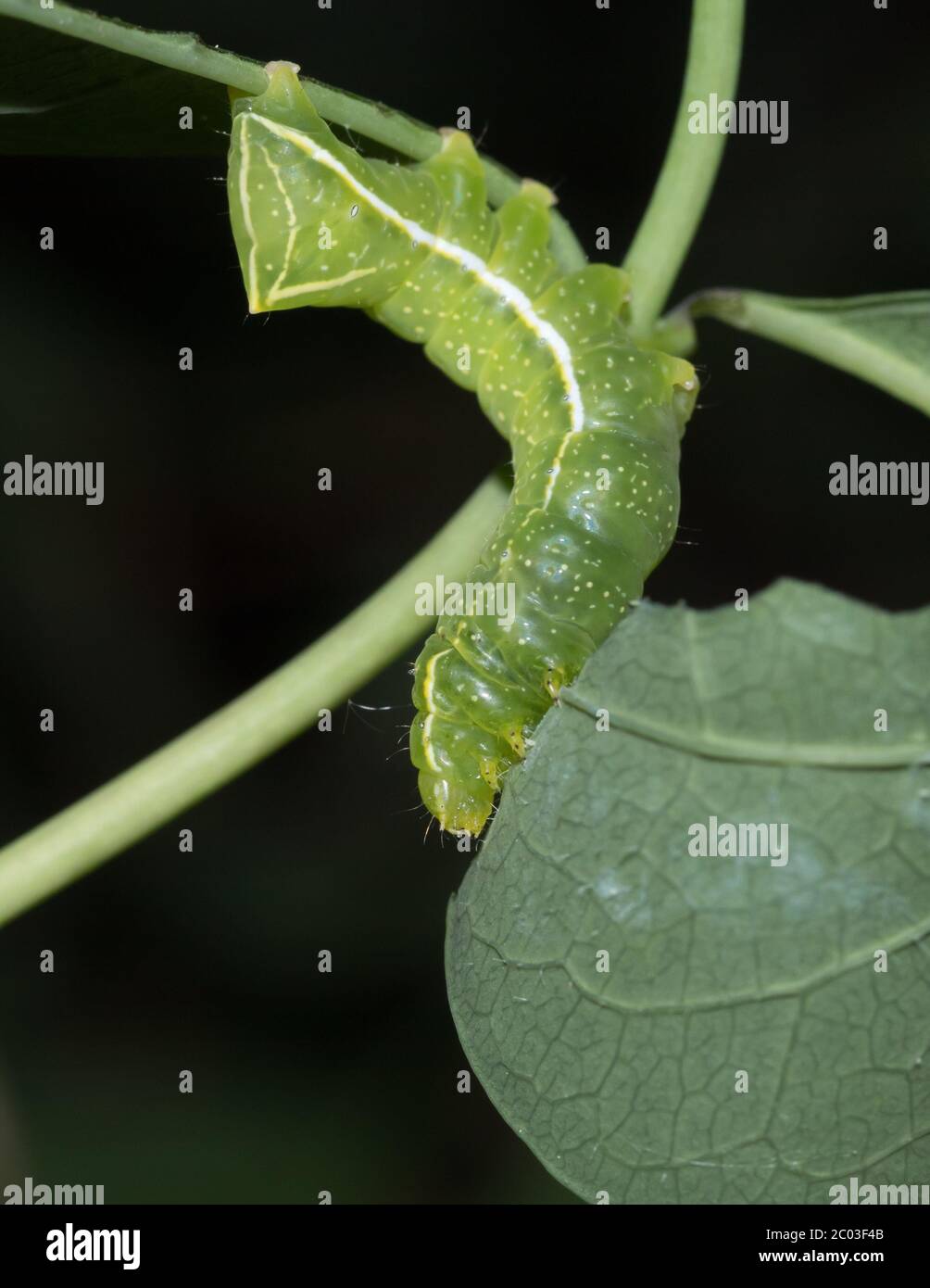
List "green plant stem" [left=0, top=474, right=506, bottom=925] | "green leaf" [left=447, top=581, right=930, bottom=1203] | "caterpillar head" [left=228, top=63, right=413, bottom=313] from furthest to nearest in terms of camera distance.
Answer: "caterpillar head" [left=228, top=63, right=413, bottom=313] → "green plant stem" [left=0, top=474, right=506, bottom=925] → "green leaf" [left=447, top=581, right=930, bottom=1203]

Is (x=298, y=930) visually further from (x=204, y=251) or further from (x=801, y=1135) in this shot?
(x=801, y=1135)

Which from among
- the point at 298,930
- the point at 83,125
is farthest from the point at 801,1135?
the point at 298,930

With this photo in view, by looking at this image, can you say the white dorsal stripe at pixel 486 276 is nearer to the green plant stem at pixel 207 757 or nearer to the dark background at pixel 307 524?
the green plant stem at pixel 207 757

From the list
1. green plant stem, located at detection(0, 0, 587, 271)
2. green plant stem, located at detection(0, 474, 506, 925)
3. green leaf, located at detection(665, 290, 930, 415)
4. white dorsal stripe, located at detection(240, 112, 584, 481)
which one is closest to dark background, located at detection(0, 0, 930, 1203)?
white dorsal stripe, located at detection(240, 112, 584, 481)

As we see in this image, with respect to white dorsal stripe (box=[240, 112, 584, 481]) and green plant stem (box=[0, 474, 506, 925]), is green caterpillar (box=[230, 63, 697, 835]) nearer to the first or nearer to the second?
white dorsal stripe (box=[240, 112, 584, 481])

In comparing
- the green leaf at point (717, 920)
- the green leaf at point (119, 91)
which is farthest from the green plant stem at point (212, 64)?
the green leaf at point (717, 920)

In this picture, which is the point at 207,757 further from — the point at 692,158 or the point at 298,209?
the point at 692,158

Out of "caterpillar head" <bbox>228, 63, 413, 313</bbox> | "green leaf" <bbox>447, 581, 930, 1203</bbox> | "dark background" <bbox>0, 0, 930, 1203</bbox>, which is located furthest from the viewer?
"dark background" <bbox>0, 0, 930, 1203</bbox>
